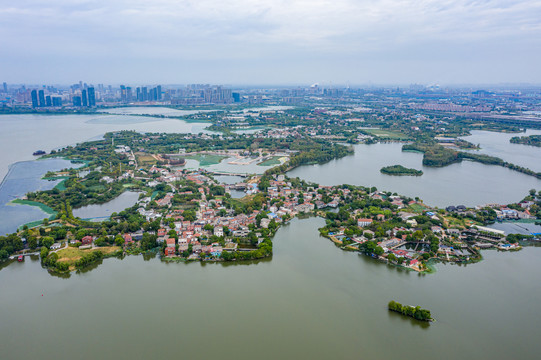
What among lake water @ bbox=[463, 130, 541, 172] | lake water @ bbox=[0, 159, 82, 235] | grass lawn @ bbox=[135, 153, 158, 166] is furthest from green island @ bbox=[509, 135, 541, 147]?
lake water @ bbox=[0, 159, 82, 235]

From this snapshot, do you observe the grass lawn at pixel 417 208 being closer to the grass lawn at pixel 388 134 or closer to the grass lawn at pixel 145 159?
the grass lawn at pixel 145 159

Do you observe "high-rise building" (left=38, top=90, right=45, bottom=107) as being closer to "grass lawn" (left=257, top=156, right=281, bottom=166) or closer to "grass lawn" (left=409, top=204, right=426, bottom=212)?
"grass lawn" (left=257, top=156, right=281, bottom=166)

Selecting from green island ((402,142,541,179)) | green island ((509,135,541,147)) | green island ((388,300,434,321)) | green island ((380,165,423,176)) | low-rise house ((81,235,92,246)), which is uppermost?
green island ((509,135,541,147))

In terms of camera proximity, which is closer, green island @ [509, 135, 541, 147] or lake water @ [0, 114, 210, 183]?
lake water @ [0, 114, 210, 183]

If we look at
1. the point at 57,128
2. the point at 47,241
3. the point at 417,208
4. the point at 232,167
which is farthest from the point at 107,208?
the point at 57,128

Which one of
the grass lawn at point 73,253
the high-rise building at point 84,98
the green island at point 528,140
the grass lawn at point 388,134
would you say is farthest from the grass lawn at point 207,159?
the high-rise building at point 84,98

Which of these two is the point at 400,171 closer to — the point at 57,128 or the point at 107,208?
the point at 107,208

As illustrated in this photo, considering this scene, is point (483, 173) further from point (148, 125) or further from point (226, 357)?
point (148, 125)

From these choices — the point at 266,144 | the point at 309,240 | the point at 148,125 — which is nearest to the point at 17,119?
the point at 148,125
